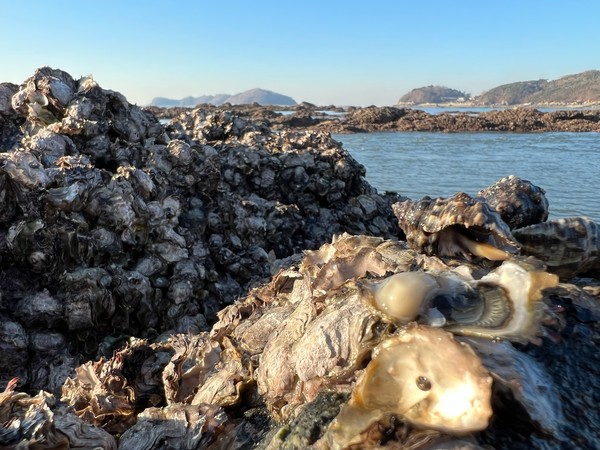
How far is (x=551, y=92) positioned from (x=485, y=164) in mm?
Result: 124642

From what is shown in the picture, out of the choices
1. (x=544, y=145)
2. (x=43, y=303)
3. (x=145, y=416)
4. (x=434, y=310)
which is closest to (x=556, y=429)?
(x=434, y=310)

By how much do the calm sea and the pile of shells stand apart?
4.37m

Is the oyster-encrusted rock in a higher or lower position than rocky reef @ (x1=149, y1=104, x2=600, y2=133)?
higher

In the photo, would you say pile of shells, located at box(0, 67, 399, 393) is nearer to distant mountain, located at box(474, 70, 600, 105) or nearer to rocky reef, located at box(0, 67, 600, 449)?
rocky reef, located at box(0, 67, 600, 449)

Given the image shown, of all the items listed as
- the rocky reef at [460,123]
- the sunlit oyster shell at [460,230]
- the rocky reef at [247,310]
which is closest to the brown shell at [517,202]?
the rocky reef at [247,310]

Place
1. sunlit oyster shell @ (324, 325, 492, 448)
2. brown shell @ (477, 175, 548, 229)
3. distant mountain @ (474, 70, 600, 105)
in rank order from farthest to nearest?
distant mountain @ (474, 70, 600, 105), brown shell @ (477, 175, 548, 229), sunlit oyster shell @ (324, 325, 492, 448)

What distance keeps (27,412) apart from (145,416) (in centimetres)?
50

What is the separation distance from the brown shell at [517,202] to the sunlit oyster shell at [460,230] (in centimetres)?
38

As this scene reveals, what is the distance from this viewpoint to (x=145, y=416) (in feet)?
7.25

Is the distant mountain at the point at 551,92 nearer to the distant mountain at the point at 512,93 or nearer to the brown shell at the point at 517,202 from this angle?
the distant mountain at the point at 512,93

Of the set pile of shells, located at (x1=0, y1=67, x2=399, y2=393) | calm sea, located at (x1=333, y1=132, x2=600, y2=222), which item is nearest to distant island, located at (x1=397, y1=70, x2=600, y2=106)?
calm sea, located at (x1=333, y1=132, x2=600, y2=222)

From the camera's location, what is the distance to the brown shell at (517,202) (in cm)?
327

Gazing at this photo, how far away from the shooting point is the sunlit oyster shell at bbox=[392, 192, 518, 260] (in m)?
2.78

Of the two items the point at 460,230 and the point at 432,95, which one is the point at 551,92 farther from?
the point at 460,230
